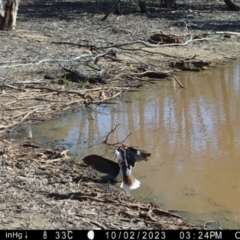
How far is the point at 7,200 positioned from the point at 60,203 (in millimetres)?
481

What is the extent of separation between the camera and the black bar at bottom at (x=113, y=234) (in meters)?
4.47

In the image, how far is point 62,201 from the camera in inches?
214

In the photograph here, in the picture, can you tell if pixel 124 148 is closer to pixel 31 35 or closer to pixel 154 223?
pixel 154 223

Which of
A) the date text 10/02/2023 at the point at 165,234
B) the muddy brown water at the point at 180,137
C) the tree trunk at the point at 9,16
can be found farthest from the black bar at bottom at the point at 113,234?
the tree trunk at the point at 9,16

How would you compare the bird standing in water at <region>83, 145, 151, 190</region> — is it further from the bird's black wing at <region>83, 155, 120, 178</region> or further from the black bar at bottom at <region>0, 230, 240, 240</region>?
the black bar at bottom at <region>0, 230, 240, 240</region>

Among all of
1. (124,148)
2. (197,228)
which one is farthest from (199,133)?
(197,228)

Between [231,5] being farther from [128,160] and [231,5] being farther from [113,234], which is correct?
[113,234]

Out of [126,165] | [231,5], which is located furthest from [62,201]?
[231,5]

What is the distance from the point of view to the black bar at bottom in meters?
4.47

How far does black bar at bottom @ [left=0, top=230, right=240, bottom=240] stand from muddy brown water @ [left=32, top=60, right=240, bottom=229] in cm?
57

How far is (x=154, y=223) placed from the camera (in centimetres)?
498

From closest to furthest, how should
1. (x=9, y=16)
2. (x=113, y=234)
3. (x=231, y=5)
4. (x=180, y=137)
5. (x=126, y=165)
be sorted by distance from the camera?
(x=113, y=234), (x=126, y=165), (x=180, y=137), (x=9, y=16), (x=231, y=5)

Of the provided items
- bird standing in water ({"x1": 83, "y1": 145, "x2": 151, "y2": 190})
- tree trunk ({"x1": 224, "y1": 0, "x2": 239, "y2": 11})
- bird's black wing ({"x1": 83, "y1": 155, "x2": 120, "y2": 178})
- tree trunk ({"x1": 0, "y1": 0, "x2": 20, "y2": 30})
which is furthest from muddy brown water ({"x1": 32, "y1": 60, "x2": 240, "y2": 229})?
tree trunk ({"x1": 224, "y1": 0, "x2": 239, "y2": 11})

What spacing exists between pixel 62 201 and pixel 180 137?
2760mm
